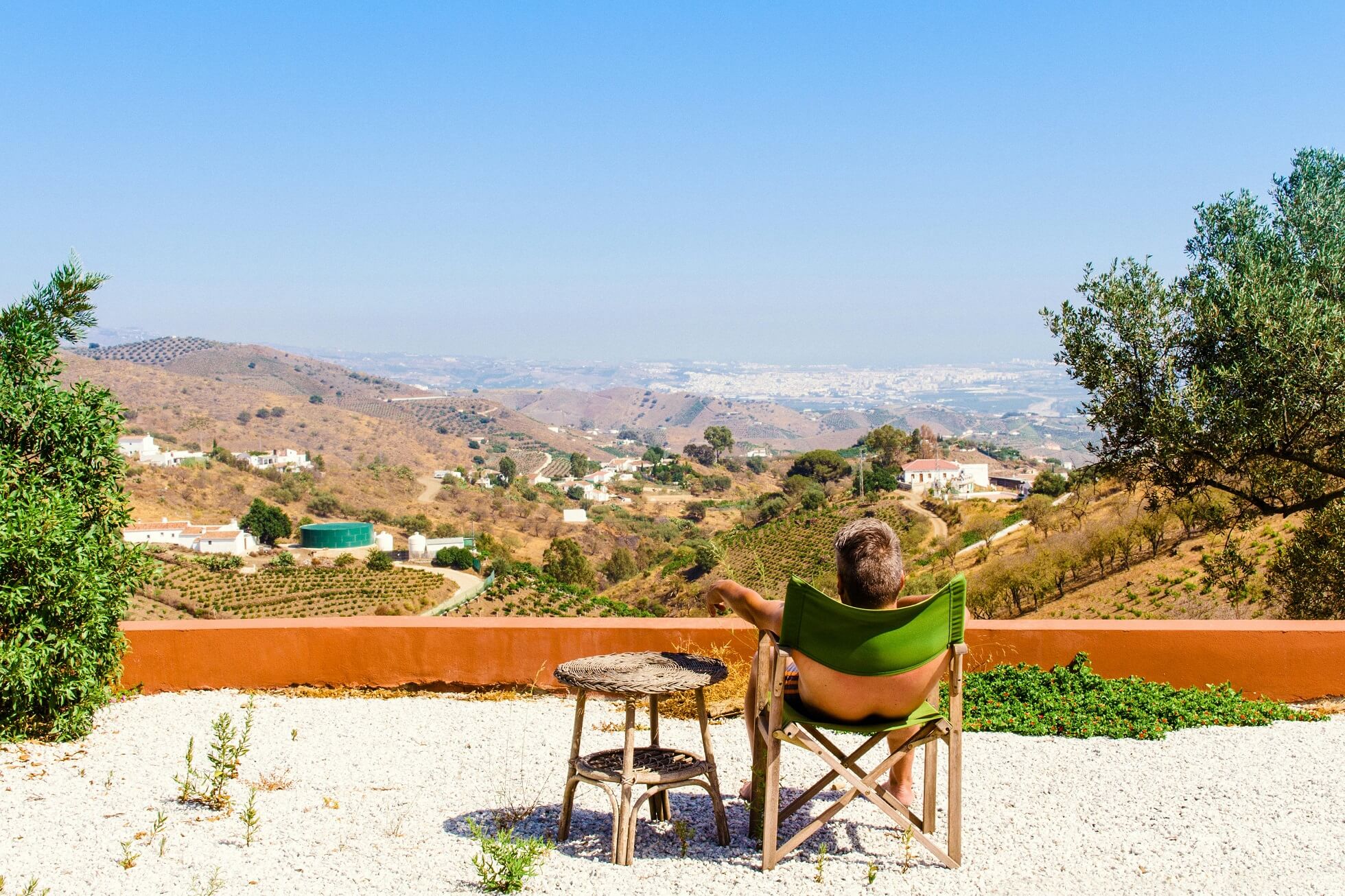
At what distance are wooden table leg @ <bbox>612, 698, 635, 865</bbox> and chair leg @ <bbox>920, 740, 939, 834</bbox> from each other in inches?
36.2

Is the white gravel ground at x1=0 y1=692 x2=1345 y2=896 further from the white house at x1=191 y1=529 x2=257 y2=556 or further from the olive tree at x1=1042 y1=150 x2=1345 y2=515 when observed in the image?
the white house at x1=191 y1=529 x2=257 y2=556

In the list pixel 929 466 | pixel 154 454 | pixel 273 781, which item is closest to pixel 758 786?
pixel 273 781

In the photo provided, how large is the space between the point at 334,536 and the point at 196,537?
30.9 ft

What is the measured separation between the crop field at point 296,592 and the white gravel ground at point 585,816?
1237 inches

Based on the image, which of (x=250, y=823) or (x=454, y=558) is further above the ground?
(x=250, y=823)

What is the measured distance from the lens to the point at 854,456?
87.4m

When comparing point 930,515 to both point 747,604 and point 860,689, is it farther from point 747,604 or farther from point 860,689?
point 860,689

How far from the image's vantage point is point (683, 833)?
3078 millimetres

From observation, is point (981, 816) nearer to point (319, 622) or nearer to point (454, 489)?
point (319, 622)

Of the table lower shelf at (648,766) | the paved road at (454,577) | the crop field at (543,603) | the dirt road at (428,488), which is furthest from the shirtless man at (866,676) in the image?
the dirt road at (428,488)

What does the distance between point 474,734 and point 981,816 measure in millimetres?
2175

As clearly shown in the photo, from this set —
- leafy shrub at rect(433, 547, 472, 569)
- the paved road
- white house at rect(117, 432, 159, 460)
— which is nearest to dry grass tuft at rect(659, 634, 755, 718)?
the paved road

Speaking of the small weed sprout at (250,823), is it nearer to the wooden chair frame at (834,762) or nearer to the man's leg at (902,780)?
the wooden chair frame at (834,762)

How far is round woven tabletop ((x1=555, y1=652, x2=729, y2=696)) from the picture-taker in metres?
2.88
